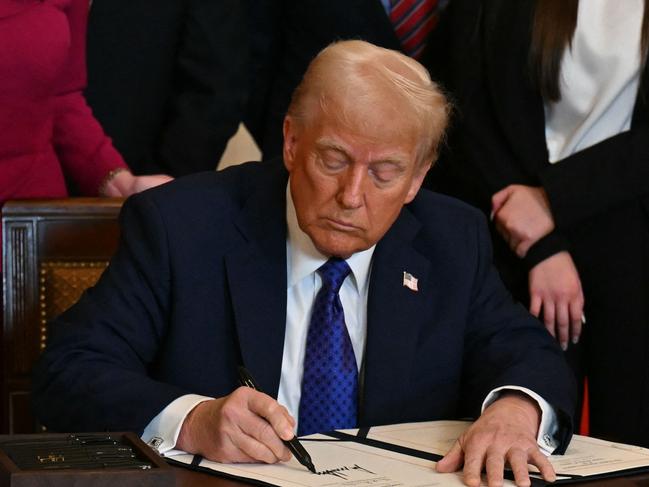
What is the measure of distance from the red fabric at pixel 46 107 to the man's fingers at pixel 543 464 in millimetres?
1632

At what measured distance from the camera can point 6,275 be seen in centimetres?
288

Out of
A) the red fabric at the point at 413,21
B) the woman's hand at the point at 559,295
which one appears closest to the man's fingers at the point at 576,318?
the woman's hand at the point at 559,295

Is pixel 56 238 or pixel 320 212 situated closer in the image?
pixel 320 212

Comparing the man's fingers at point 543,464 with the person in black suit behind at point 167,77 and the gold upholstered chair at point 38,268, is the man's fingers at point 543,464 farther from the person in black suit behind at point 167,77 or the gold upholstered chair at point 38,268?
the person in black suit behind at point 167,77

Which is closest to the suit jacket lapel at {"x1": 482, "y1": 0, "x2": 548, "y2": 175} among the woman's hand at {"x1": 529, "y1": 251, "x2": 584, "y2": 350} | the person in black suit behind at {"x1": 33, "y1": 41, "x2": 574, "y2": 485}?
the woman's hand at {"x1": 529, "y1": 251, "x2": 584, "y2": 350}

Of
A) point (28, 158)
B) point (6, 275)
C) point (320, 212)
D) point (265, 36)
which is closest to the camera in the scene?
point (320, 212)

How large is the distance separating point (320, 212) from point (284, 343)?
0.90 ft

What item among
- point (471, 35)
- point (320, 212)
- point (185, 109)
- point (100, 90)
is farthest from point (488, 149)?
point (100, 90)

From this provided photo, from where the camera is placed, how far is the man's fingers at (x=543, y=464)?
6.22ft

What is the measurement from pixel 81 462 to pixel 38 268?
1.36 metres

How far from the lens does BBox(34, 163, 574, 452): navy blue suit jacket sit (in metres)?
2.28

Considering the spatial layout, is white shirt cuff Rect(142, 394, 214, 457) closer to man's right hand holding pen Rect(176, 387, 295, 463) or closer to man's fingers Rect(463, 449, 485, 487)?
man's right hand holding pen Rect(176, 387, 295, 463)

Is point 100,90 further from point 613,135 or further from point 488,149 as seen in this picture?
point 613,135

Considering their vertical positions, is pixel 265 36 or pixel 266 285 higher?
pixel 265 36
